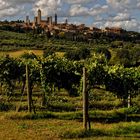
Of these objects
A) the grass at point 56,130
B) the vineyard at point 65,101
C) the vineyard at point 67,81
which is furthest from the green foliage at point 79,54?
the grass at point 56,130

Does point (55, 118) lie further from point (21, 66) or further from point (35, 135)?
point (21, 66)

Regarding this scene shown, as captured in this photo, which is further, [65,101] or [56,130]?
[65,101]

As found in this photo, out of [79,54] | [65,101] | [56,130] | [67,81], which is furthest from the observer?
[79,54]

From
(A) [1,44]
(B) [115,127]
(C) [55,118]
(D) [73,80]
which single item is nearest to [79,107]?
(D) [73,80]

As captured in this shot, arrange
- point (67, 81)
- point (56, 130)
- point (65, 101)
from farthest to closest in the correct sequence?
point (65, 101) → point (67, 81) → point (56, 130)

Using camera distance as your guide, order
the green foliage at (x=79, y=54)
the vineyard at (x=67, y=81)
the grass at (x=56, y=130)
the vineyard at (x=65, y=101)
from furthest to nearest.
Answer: the green foliage at (x=79, y=54)
the vineyard at (x=67, y=81)
the vineyard at (x=65, y=101)
the grass at (x=56, y=130)

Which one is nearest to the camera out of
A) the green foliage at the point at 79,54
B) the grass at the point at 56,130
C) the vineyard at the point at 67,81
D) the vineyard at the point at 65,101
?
the grass at the point at 56,130

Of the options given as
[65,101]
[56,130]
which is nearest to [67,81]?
[65,101]

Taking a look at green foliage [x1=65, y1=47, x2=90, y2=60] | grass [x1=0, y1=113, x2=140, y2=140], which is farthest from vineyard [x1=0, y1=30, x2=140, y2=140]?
green foliage [x1=65, y1=47, x2=90, y2=60]

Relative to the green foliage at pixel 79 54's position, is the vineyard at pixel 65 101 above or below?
below

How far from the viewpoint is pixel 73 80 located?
30.5 metres

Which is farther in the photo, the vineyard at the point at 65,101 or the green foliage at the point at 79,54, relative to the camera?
the green foliage at the point at 79,54

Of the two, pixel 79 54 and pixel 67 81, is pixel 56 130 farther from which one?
pixel 79 54

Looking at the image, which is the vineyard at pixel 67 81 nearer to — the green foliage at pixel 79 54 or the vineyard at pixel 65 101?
the vineyard at pixel 65 101
